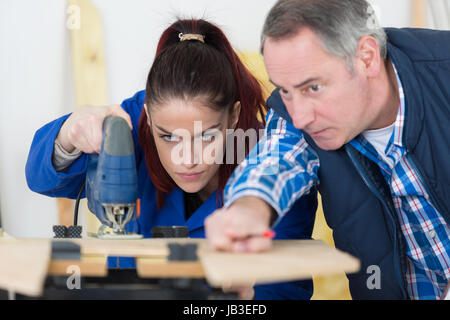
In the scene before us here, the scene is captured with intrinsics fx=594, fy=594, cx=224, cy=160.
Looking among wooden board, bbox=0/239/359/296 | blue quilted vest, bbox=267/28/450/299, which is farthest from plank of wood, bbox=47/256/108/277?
blue quilted vest, bbox=267/28/450/299

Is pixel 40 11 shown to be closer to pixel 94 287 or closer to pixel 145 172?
pixel 145 172

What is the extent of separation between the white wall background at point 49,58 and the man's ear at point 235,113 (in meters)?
1.10

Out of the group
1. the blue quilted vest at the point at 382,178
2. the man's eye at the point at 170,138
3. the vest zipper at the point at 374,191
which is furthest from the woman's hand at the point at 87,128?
the vest zipper at the point at 374,191

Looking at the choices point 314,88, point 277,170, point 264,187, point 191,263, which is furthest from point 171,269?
point 314,88

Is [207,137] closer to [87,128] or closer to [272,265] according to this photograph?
[87,128]

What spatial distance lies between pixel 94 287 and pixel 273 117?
68 centimetres

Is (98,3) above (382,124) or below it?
above

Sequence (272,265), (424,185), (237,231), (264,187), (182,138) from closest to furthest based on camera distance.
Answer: (272,265), (237,231), (264,187), (424,185), (182,138)

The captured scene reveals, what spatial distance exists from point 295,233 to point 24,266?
0.86 meters

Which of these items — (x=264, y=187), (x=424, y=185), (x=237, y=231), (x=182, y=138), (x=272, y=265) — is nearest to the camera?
(x=272, y=265)

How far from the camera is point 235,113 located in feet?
5.37

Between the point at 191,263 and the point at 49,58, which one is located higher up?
the point at 49,58
